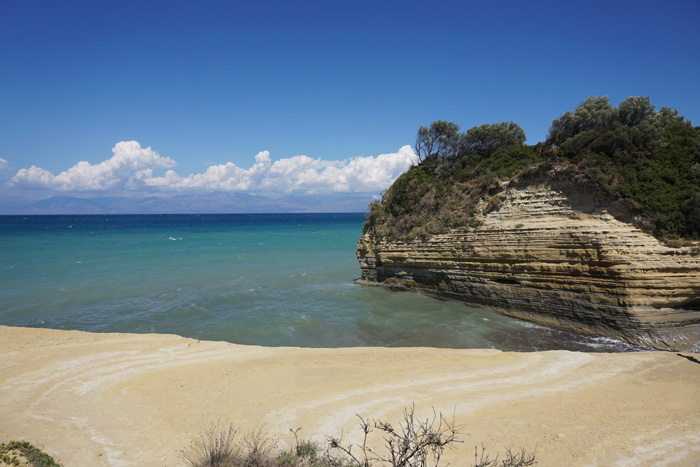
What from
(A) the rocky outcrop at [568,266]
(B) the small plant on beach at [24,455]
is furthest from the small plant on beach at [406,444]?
(A) the rocky outcrop at [568,266]

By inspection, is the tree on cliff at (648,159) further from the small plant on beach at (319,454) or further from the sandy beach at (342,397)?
the small plant on beach at (319,454)

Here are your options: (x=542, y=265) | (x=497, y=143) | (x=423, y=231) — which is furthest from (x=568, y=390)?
(x=497, y=143)

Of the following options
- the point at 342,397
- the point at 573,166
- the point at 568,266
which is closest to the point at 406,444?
the point at 342,397

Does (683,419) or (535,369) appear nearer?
(683,419)

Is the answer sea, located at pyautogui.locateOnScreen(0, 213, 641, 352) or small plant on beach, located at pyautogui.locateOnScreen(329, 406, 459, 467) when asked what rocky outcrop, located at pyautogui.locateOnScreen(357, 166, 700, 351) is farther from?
small plant on beach, located at pyautogui.locateOnScreen(329, 406, 459, 467)

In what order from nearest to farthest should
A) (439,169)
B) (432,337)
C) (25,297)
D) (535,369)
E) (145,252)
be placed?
(535,369), (432,337), (25,297), (439,169), (145,252)

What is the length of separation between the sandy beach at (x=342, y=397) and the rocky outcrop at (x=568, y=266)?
6.73ft

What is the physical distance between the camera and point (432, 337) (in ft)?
41.7

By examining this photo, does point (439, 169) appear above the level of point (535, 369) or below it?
above

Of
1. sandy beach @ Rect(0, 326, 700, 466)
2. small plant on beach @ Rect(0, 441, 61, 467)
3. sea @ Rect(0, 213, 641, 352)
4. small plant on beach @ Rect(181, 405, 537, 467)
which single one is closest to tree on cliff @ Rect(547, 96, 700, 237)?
sea @ Rect(0, 213, 641, 352)

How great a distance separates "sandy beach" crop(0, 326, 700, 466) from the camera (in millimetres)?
5734

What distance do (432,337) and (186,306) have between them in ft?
41.3

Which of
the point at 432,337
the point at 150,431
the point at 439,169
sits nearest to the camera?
the point at 150,431

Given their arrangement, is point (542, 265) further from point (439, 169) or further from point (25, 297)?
point (25, 297)
